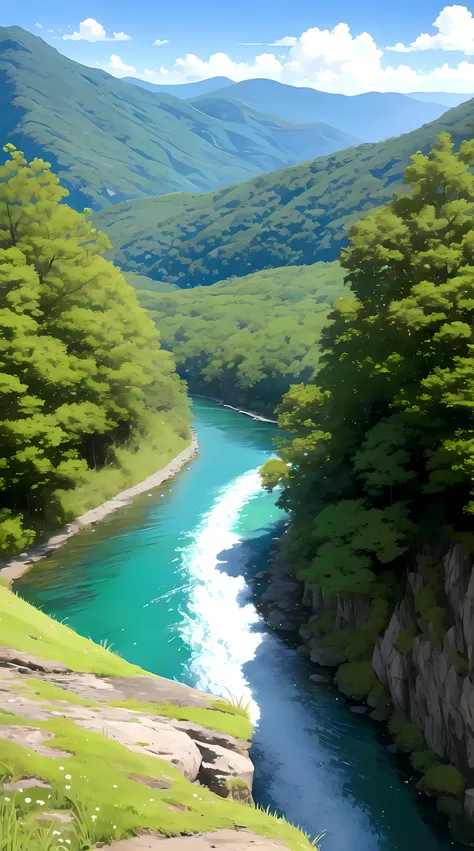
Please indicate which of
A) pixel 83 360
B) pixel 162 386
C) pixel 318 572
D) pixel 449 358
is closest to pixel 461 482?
pixel 449 358

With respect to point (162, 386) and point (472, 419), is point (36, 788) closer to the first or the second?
point (472, 419)

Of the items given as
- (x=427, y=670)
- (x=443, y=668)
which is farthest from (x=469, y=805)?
(x=427, y=670)

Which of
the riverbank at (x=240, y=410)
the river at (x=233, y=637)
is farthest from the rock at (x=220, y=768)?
the riverbank at (x=240, y=410)

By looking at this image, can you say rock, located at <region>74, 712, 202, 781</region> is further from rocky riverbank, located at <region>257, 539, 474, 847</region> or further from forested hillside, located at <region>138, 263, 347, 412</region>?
forested hillside, located at <region>138, 263, 347, 412</region>

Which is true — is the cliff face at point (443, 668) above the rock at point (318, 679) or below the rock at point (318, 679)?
above

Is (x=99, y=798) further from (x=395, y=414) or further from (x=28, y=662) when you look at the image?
(x=395, y=414)

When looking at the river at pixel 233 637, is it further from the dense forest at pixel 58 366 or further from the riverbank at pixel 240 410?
the riverbank at pixel 240 410
